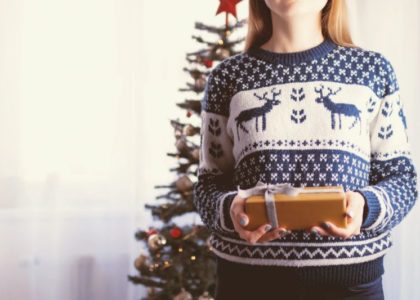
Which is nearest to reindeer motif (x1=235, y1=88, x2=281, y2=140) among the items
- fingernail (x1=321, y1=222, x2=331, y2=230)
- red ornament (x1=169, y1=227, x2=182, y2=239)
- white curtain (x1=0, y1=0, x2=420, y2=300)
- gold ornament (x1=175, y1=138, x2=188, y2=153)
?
fingernail (x1=321, y1=222, x2=331, y2=230)

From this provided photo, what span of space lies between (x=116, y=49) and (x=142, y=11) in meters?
0.23

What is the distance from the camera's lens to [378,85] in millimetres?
1026

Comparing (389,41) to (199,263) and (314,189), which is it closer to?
(199,263)

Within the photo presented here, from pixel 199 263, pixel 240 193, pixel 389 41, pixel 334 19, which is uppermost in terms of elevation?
pixel 389 41

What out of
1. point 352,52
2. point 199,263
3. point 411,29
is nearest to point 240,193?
point 352,52

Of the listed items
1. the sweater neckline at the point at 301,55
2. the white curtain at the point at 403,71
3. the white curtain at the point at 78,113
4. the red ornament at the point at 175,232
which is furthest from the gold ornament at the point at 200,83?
the sweater neckline at the point at 301,55

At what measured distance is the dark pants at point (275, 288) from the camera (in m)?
0.96

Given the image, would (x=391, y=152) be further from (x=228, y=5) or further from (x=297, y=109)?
(x=228, y=5)

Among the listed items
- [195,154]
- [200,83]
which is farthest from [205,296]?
[200,83]

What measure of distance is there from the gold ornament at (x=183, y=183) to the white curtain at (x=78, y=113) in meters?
0.48

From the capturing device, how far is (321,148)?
982mm

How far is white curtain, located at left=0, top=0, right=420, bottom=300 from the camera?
8.84ft

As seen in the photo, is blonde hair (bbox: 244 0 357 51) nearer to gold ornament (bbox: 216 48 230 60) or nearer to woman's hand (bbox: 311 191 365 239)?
woman's hand (bbox: 311 191 365 239)

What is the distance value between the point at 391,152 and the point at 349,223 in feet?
0.76
